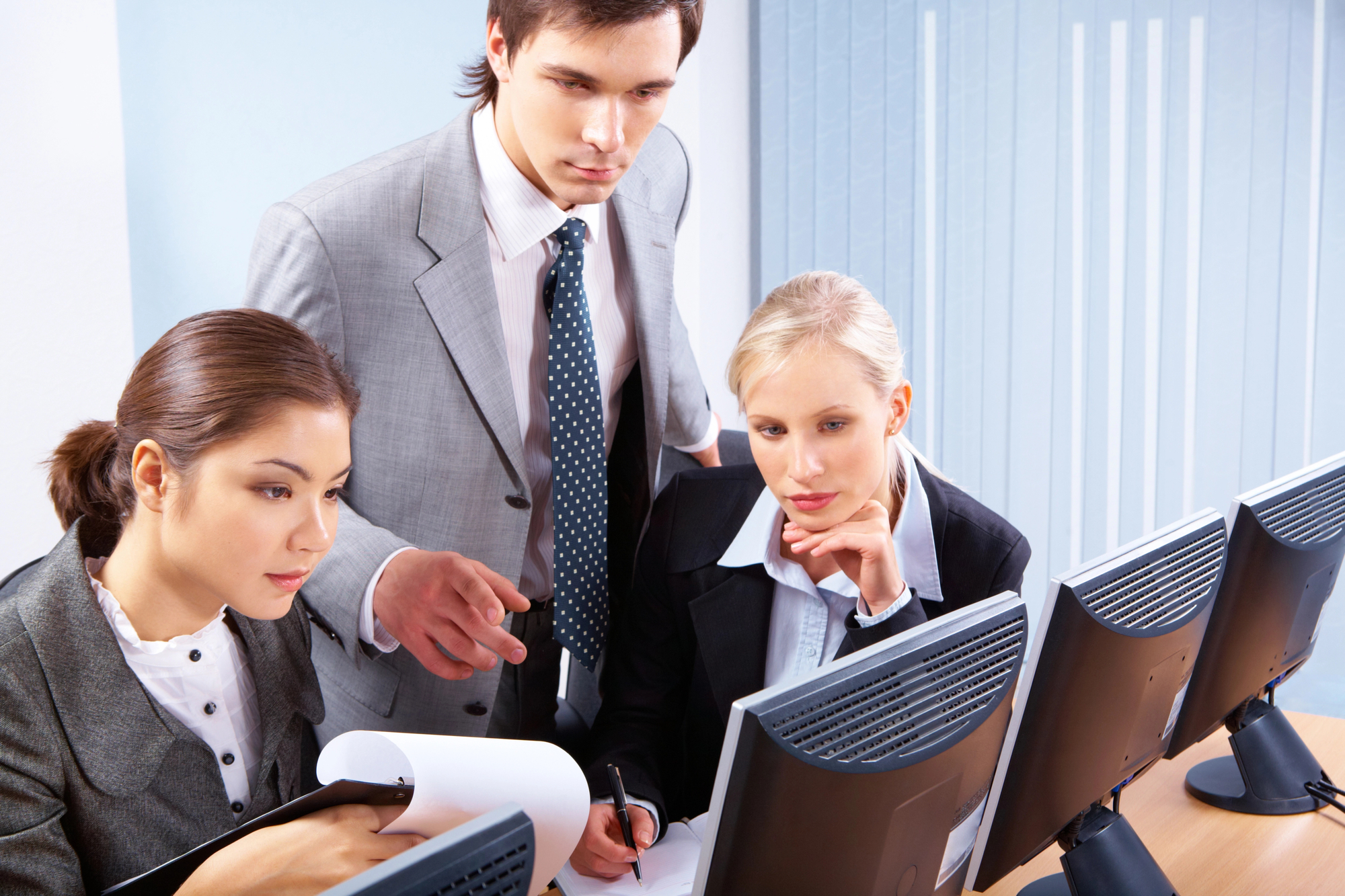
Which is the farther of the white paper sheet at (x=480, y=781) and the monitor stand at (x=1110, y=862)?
the monitor stand at (x=1110, y=862)

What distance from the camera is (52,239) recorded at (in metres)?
1.84

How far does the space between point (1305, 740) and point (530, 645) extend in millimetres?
1295

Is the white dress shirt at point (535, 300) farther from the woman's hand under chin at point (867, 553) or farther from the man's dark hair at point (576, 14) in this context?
the woman's hand under chin at point (867, 553)

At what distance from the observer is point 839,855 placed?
85 centimetres

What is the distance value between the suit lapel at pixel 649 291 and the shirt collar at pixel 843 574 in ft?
0.72

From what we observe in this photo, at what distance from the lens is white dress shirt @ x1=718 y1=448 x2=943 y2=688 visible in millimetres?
1545

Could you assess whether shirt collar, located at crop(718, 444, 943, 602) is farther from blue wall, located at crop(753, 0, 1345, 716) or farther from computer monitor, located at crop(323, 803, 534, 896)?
blue wall, located at crop(753, 0, 1345, 716)

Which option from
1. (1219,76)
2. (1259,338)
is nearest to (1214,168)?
(1219,76)

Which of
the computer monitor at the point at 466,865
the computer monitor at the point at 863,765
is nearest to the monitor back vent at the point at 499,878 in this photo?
the computer monitor at the point at 466,865

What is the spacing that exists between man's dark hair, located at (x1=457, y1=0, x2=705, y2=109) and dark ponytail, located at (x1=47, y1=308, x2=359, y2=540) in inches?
18.8

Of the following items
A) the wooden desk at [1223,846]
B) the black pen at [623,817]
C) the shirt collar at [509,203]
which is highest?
the shirt collar at [509,203]

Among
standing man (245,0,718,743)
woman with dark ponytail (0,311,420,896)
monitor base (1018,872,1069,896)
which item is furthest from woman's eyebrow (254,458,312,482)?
monitor base (1018,872,1069,896)

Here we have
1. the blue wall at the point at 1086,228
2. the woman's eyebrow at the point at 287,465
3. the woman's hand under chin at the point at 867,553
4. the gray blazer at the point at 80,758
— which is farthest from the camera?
the blue wall at the point at 1086,228

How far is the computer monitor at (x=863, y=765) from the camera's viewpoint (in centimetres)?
80
